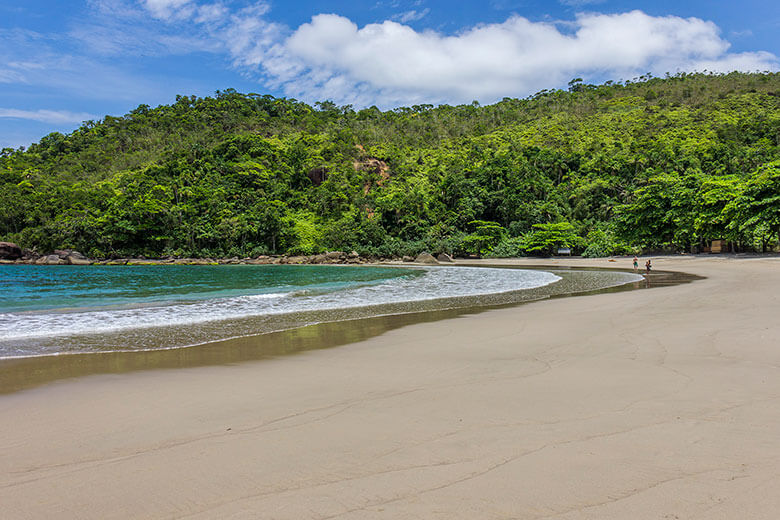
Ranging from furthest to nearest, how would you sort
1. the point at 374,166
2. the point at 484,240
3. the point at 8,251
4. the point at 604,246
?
the point at 374,166
the point at 8,251
the point at 484,240
the point at 604,246

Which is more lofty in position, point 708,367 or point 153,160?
point 153,160

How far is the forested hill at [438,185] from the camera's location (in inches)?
1796

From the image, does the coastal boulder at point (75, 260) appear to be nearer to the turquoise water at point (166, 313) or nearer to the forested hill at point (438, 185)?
the forested hill at point (438, 185)

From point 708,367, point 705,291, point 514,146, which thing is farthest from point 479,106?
point 708,367

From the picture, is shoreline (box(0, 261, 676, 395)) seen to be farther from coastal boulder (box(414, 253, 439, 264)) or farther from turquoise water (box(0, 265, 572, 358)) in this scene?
coastal boulder (box(414, 253, 439, 264))

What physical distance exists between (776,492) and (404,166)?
267 ft

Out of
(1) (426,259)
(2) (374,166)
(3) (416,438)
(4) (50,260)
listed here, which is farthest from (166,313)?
(2) (374,166)

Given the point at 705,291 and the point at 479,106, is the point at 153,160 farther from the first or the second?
the point at 705,291

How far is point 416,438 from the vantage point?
3850 millimetres

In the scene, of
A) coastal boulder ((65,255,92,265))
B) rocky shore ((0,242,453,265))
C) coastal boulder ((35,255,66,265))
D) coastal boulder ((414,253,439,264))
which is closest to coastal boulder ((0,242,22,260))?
rocky shore ((0,242,453,265))

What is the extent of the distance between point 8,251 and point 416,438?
258 feet

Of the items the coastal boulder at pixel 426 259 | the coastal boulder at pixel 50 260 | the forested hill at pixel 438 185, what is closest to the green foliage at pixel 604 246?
the forested hill at pixel 438 185

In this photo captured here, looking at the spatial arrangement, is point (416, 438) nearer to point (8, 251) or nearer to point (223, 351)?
point (223, 351)

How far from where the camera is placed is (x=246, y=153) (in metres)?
82.8
